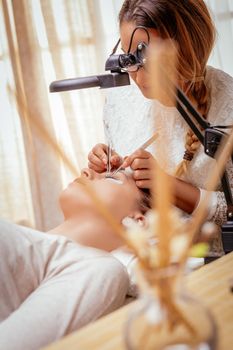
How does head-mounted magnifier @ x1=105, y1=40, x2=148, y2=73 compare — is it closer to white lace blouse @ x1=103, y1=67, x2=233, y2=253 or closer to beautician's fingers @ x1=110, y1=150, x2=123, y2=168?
white lace blouse @ x1=103, y1=67, x2=233, y2=253

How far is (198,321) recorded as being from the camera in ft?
1.81

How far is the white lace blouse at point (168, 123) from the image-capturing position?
153cm

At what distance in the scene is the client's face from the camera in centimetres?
146

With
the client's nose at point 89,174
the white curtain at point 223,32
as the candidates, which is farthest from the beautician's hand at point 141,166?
the white curtain at point 223,32

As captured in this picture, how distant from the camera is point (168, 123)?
1680 millimetres

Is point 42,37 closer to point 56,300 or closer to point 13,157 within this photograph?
point 13,157

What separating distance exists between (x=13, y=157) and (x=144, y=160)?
1.29m

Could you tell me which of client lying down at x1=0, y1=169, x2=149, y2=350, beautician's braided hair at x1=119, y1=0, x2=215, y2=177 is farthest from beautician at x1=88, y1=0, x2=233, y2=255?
client lying down at x1=0, y1=169, x2=149, y2=350

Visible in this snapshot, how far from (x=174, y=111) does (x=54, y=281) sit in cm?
80

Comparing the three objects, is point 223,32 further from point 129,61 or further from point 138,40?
point 129,61

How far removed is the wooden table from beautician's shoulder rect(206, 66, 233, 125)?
0.71 metres

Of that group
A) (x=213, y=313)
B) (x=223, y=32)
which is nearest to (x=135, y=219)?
(x=213, y=313)

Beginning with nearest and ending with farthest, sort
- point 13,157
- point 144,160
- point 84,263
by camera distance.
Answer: point 84,263 < point 144,160 < point 13,157

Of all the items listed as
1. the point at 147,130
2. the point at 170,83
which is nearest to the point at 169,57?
the point at 170,83
